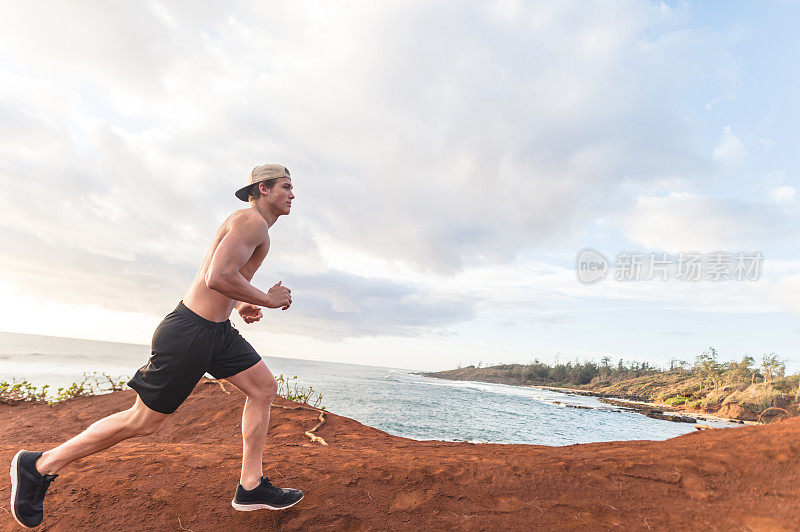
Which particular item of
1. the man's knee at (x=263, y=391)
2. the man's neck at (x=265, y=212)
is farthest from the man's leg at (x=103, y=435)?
the man's neck at (x=265, y=212)

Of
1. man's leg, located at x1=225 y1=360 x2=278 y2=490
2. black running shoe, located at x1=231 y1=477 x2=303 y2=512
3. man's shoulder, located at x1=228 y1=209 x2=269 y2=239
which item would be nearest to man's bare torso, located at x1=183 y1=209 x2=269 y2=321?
man's shoulder, located at x1=228 y1=209 x2=269 y2=239

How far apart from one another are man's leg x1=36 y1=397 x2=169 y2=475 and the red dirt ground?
15.7 inches

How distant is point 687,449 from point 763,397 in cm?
2731

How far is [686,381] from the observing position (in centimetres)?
4572

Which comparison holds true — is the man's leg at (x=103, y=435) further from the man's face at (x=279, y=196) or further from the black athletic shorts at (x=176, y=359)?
the man's face at (x=279, y=196)

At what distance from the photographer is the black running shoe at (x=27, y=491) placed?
89.6 inches

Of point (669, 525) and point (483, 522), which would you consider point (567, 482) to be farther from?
point (483, 522)

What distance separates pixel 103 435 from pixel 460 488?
231 centimetres

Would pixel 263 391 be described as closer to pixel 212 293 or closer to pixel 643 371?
pixel 212 293

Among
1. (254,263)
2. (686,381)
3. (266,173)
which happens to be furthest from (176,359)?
(686,381)

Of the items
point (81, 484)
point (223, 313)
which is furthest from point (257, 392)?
point (81, 484)

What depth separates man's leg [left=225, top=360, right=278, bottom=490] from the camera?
8.55ft

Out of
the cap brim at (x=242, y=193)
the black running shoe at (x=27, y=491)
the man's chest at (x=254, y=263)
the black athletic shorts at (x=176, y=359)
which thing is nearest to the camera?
the black running shoe at (x=27, y=491)

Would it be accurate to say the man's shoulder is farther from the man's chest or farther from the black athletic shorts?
the black athletic shorts
